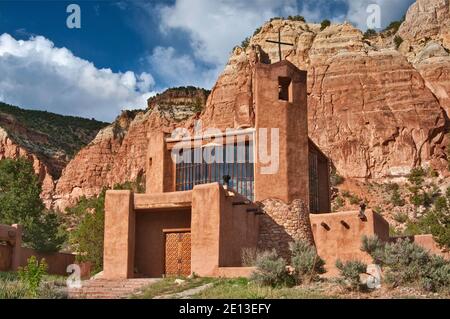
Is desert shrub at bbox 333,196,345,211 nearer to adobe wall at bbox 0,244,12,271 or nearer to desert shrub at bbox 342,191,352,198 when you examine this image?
desert shrub at bbox 342,191,352,198

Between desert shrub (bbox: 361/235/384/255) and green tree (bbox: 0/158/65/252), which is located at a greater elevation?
green tree (bbox: 0/158/65/252)

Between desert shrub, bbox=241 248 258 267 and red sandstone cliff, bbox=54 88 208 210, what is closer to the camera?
desert shrub, bbox=241 248 258 267

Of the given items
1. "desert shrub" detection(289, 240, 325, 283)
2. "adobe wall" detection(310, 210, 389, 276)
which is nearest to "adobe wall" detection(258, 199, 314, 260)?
"adobe wall" detection(310, 210, 389, 276)

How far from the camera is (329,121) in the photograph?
66.8 metres

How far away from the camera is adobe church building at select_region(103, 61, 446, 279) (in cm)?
2067

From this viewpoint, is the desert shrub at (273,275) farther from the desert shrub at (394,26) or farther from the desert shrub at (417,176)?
the desert shrub at (394,26)

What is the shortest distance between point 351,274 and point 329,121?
52150 mm

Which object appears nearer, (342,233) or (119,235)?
(119,235)

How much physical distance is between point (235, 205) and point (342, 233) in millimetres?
4720

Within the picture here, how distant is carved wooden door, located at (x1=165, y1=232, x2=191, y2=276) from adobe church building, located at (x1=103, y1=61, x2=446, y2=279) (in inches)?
1.3

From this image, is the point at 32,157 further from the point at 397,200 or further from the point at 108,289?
the point at 108,289

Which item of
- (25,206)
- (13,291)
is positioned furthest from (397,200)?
(13,291)

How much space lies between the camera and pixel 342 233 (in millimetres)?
24359
